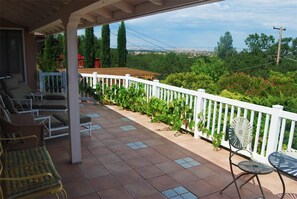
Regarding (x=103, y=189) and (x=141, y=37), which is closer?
(x=103, y=189)

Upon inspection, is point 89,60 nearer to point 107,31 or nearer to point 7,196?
point 107,31

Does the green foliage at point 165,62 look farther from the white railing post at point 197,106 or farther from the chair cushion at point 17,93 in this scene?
the white railing post at point 197,106

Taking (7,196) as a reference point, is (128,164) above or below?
below

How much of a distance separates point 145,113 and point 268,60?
25954 millimetres

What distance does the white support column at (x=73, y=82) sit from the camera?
3.43m

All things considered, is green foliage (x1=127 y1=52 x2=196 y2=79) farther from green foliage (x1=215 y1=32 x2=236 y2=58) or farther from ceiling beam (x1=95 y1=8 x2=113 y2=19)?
ceiling beam (x1=95 y1=8 x2=113 y2=19)

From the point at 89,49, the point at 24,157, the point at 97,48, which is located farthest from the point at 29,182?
the point at 97,48

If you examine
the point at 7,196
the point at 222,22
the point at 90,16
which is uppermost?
the point at 222,22

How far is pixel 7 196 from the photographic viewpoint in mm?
2012

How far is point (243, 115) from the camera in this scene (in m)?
4.39

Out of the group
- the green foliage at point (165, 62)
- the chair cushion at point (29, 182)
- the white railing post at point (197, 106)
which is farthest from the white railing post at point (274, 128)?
the green foliage at point (165, 62)

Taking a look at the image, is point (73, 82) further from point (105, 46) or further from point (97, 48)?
point (97, 48)

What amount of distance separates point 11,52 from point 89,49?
10.8m

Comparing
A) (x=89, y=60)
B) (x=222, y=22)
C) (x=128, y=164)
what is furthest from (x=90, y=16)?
(x=222, y=22)
